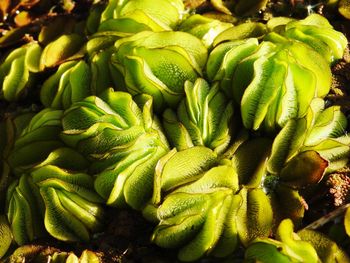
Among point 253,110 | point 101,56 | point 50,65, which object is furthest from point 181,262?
point 50,65

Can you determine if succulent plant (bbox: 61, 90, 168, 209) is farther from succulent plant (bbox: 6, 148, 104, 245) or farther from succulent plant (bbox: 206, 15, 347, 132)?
succulent plant (bbox: 206, 15, 347, 132)

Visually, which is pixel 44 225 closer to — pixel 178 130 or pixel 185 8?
pixel 178 130

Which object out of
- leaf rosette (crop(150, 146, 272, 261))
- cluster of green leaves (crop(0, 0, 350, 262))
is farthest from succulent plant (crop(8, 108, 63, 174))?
leaf rosette (crop(150, 146, 272, 261))

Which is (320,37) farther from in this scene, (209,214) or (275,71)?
(209,214)

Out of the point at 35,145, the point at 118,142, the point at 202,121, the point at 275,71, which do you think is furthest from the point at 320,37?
the point at 35,145

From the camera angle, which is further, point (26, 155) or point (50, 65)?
point (50, 65)

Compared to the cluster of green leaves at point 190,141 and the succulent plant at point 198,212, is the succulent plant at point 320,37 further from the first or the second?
the succulent plant at point 198,212

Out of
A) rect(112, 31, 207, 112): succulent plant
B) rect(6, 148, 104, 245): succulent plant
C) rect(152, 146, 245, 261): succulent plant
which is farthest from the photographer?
rect(112, 31, 207, 112): succulent plant
